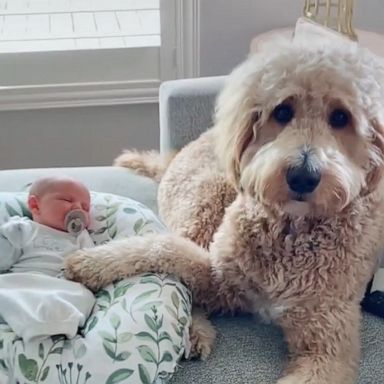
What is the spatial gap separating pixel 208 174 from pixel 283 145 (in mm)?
432

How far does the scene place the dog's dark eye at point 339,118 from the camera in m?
1.37

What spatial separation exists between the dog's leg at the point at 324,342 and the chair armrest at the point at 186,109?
2.20 feet

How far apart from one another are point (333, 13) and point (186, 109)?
83 cm

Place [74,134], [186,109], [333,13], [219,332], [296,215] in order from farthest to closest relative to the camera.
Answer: [74,134] → [333,13] → [186,109] → [219,332] → [296,215]

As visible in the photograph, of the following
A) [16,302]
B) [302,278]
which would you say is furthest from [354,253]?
[16,302]

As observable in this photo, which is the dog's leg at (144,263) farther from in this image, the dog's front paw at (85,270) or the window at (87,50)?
the window at (87,50)

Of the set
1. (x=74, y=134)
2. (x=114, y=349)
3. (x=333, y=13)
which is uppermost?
(x=333, y=13)

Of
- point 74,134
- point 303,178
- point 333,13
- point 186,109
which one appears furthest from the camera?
point 74,134

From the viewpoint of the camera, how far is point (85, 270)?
149cm

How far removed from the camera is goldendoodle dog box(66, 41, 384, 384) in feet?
4.43

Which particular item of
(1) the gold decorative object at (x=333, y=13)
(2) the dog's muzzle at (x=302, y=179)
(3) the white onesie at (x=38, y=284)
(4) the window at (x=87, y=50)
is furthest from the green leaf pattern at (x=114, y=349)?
(4) the window at (x=87, y=50)

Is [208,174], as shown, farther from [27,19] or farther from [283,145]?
[27,19]

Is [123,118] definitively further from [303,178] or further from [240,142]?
[303,178]

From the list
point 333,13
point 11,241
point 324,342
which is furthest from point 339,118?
point 333,13
